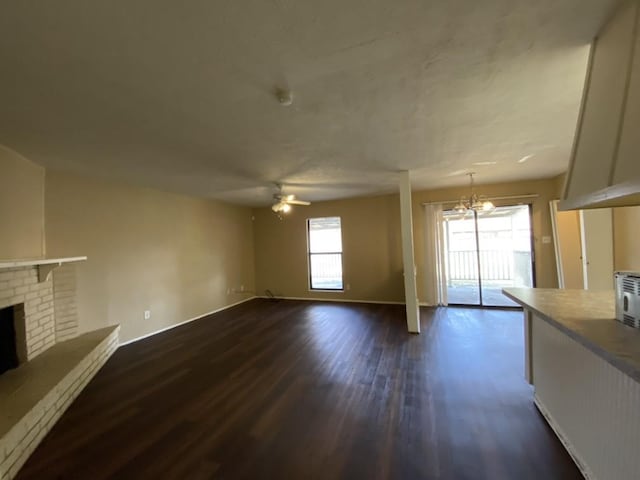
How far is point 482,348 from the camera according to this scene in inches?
133

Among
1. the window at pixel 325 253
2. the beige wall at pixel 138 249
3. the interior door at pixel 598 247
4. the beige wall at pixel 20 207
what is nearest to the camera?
the beige wall at pixel 20 207

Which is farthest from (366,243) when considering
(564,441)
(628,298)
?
(628,298)

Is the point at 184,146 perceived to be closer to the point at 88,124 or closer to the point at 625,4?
the point at 88,124

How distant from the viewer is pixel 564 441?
1.76 m

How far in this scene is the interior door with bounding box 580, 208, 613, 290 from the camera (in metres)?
3.69

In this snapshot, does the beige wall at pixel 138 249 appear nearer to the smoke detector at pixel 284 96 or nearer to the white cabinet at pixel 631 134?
the smoke detector at pixel 284 96

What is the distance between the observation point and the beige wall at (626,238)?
10.6ft

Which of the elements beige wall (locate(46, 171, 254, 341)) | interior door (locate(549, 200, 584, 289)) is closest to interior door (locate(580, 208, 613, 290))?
interior door (locate(549, 200, 584, 289))

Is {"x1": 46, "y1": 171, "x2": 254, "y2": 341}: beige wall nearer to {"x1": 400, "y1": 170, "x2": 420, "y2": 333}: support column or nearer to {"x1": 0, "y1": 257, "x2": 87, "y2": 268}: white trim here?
{"x1": 0, "y1": 257, "x2": 87, "y2": 268}: white trim

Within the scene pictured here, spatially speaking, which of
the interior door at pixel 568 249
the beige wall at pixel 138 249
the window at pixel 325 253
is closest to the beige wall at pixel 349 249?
the window at pixel 325 253

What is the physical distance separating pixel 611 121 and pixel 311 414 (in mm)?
2684

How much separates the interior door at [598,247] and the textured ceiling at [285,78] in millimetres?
1374

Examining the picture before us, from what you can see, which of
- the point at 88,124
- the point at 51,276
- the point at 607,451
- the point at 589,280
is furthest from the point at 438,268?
the point at 51,276

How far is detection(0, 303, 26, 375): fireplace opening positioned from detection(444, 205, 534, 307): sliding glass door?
20.8ft
